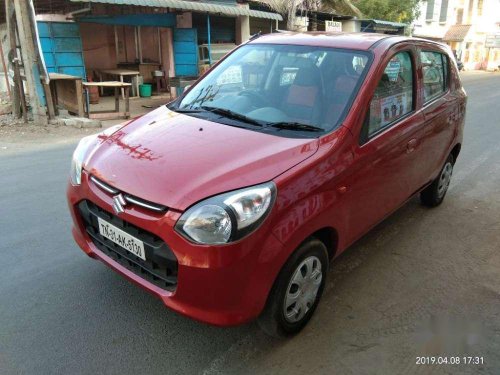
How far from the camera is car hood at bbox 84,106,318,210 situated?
2.29 m

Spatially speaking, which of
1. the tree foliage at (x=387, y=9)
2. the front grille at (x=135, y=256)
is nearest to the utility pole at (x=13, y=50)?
the front grille at (x=135, y=256)

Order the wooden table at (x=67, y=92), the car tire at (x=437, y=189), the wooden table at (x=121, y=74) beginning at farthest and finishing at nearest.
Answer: the wooden table at (x=121, y=74), the wooden table at (x=67, y=92), the car tire at (x=437, y=189)

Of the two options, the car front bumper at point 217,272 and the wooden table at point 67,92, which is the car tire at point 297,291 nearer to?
the car front bumper at point 217,272

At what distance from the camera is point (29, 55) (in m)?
9.01

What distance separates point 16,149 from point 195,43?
886cm

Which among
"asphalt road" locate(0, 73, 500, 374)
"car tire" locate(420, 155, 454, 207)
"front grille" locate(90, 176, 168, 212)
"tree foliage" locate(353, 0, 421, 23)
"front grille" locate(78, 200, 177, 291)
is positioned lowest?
"asphalt road" locate(0, 73, 500, 374)

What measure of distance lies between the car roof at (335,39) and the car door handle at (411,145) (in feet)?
2.55

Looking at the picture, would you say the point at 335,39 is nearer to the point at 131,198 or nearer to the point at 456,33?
the point at 131,198

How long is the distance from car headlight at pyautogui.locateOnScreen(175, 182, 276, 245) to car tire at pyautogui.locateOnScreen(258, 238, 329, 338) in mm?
390

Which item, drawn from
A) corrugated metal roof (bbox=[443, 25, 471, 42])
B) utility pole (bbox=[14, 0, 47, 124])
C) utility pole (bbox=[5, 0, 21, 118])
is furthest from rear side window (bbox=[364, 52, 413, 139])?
corrugated metal roof (bbox=[443, 25, 471, 42])

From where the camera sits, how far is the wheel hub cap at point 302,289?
8.37 ft

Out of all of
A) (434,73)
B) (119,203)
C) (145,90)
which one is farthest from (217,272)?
(145,90)

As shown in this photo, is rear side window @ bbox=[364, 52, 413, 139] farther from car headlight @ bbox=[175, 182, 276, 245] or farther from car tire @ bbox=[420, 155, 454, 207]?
car tire @ bbox=[420, 155, 454, 207]

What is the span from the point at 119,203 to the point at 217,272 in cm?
69
